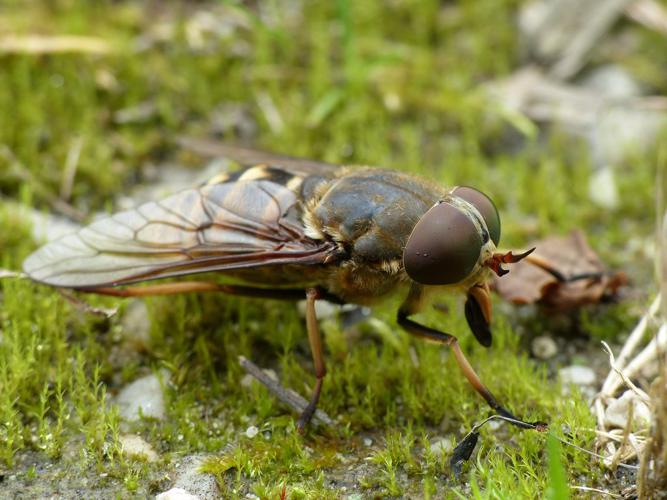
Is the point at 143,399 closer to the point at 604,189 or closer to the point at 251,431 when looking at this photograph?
the point at 251,431

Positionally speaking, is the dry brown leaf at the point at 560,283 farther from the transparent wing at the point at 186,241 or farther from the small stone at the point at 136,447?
the small stone at the point at 136,447

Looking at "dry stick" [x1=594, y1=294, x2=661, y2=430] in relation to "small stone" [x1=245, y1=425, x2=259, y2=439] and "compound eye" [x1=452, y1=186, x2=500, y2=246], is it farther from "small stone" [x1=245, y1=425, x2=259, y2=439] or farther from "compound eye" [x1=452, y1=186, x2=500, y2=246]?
"small stone" [x1=245, y1=425, x2=259, y2=439]

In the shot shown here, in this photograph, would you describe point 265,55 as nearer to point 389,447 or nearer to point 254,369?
point 254,369

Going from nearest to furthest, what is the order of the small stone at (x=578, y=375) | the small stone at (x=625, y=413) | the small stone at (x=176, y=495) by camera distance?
the small stone at (x=176, y=495) → the small stone at (x=625, y=413) → the small stone at (x=578, y=375)

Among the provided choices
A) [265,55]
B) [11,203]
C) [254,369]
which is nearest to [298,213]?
[254,369]

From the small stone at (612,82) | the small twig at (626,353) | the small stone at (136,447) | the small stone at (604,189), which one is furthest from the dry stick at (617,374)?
the small stone at (612,82)

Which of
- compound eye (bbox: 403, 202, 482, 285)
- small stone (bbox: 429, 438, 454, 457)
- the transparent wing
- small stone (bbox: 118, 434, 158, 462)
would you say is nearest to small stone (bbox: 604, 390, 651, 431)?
small stone (bbox: 429, 438, 454, 457)
